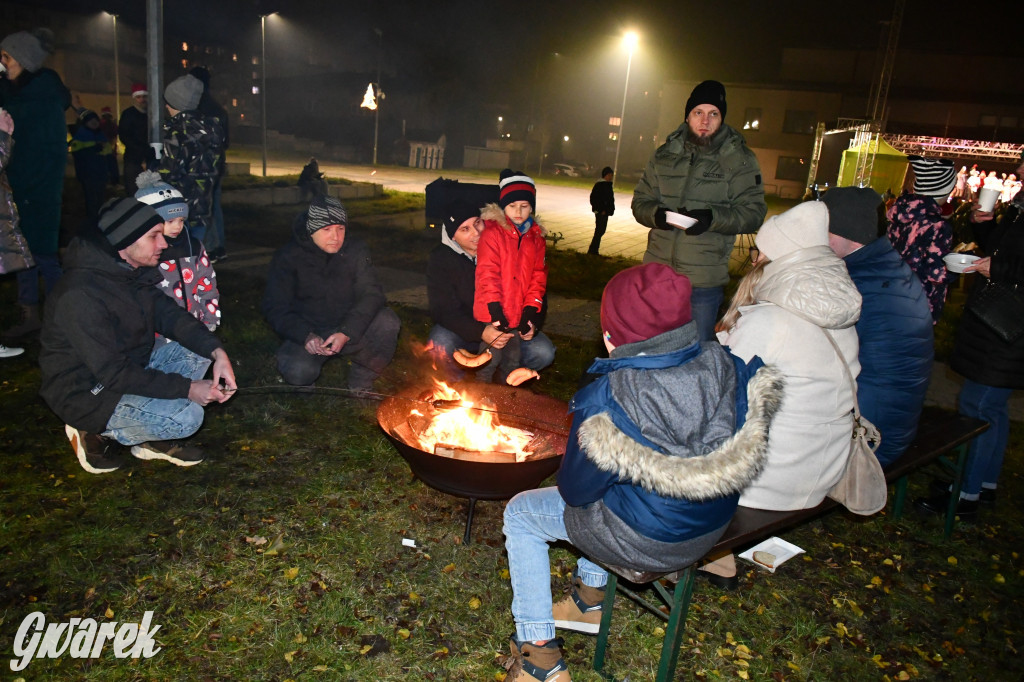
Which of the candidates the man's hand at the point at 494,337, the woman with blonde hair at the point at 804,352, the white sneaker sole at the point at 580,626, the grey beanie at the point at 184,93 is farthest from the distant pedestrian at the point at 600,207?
the white sneaker sole at the point at 580,626

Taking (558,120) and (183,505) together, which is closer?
(183,505)

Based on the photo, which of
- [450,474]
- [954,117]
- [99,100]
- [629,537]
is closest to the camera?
[629,537]

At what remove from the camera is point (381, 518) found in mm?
4227

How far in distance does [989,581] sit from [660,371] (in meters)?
3.20

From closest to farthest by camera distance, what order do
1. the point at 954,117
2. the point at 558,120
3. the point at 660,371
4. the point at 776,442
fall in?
the point at 660,371, the point at 776,442, the point at 954,117, the point at 558,120

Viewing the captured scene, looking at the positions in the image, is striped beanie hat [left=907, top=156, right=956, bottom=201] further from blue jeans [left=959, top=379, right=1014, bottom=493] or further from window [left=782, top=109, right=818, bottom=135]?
window [left=782, top=109, right=818, bottom=135]

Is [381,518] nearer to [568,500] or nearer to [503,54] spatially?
[568,500]

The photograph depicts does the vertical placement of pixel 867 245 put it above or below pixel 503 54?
below

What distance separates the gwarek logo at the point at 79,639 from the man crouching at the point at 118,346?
124 centimetres

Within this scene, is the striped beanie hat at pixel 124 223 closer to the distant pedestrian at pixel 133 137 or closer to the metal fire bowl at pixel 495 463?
the metal fire bowl at pixel 495 463

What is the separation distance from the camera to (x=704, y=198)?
5.24 m

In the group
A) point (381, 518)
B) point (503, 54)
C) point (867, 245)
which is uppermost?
point (503, 54)

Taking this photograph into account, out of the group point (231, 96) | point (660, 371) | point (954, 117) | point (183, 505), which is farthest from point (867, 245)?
point (231, 96)

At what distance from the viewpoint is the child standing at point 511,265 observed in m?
5.03
